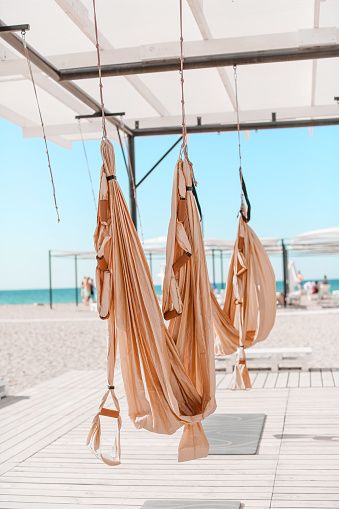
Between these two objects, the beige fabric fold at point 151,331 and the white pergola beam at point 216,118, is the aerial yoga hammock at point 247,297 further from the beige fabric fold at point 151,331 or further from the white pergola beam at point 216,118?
the white pergola beam at point 216,118

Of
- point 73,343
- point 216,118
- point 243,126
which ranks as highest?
point 216,118

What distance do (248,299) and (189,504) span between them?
1.55m

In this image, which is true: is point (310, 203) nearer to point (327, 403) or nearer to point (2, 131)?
point (2, 131)

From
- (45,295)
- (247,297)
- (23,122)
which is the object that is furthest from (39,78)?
(45,295)

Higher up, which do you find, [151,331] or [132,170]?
[132,170]

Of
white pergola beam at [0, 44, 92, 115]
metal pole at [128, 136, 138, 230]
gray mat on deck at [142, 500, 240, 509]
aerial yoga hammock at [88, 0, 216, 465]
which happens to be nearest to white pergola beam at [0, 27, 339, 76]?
white pergola beam at [0, 44, 92, 115]

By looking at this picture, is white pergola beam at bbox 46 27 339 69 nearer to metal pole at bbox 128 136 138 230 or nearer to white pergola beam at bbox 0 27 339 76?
white pergola beam at bbox 0 27 339 76

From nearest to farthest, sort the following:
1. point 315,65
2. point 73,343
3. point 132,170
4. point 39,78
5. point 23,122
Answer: point 315,65 → point 39,78 → point 132,170 → point 23,122 → point 73,343

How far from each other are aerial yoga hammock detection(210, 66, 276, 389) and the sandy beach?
8.35ft

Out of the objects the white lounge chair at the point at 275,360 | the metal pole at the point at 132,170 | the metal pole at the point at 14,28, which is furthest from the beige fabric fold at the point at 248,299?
the white lounge chair at the point at 275,360

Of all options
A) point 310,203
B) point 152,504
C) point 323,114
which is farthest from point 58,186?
point 152,504

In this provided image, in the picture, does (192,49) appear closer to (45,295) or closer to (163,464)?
(163,464)

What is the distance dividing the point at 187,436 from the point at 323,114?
345cm

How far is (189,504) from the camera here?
2.84 m
